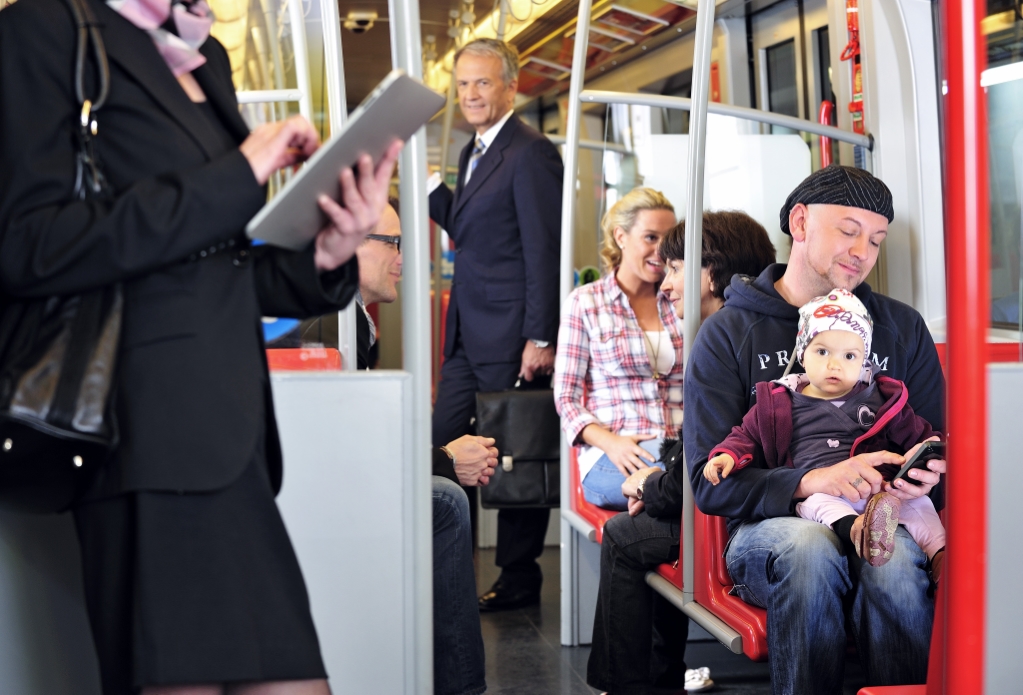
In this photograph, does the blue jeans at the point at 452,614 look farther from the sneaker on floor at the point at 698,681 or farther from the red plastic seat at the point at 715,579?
the sneaker on floor at the point at 698,681

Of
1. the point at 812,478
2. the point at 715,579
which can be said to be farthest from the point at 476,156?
the point at 812,478

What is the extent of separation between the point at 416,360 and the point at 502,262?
2441 millimetres

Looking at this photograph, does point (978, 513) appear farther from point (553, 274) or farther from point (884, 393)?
point (553, 274)

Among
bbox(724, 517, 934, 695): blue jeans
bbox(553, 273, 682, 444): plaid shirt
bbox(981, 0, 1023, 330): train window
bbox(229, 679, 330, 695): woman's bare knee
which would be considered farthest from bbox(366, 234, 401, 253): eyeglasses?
bbox(229, 679, 330, 695): woman's bare knee

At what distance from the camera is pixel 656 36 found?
556cm

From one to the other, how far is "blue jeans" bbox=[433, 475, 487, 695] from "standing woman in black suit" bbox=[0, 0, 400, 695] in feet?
3.66

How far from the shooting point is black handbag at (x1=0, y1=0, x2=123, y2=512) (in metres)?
1.15

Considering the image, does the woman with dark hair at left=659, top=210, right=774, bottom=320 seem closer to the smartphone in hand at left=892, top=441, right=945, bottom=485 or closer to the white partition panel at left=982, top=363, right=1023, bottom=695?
the smartphone in hand at left=892, top=441, right=945, bottom=485

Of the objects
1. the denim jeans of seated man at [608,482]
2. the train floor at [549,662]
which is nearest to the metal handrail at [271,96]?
the denim jeans of seated man at [608,482]

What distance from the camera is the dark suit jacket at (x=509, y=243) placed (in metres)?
4.02

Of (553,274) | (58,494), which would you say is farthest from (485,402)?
(58,494)

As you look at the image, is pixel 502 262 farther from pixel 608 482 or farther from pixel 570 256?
pixel 608 482

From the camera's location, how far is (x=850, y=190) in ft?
8.75

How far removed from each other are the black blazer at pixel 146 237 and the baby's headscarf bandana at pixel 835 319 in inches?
60.9
